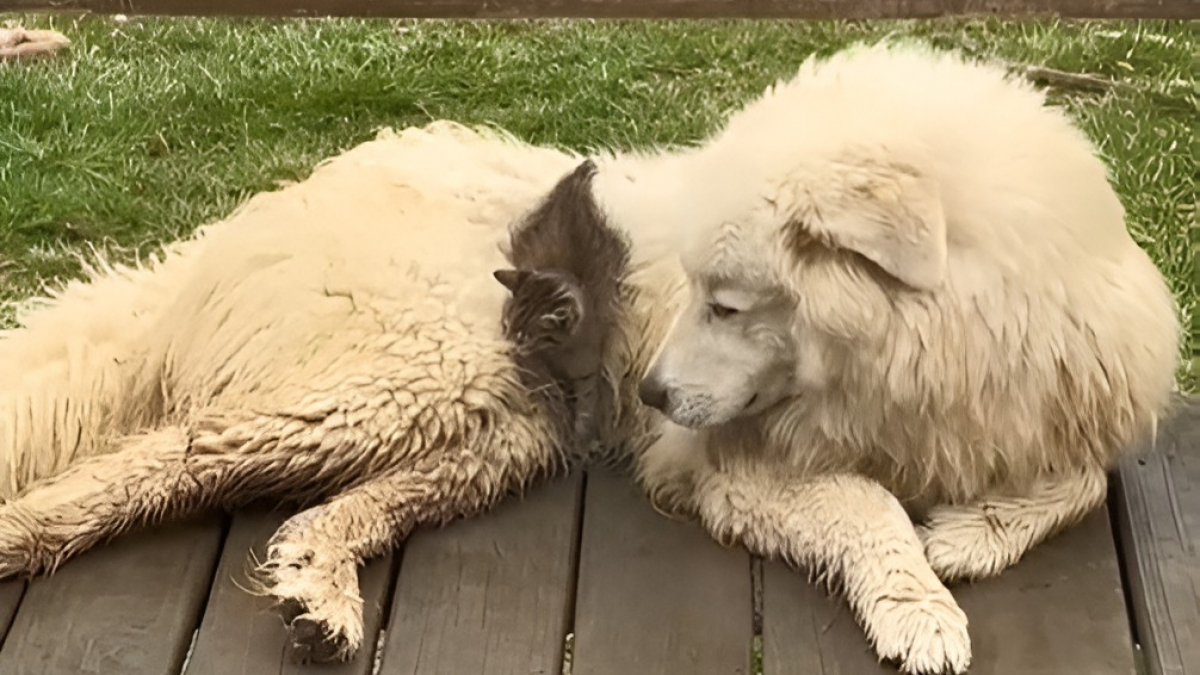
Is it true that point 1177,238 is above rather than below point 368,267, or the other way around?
below

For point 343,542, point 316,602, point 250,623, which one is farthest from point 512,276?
point 250,623

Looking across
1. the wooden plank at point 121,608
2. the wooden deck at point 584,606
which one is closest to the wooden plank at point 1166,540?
the wooden deck at point 584,606

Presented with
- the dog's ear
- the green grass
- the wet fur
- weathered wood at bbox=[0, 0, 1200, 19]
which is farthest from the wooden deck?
the green grass

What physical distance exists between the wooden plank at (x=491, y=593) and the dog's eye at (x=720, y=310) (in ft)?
2.26

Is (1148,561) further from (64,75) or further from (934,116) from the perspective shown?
(64,75)

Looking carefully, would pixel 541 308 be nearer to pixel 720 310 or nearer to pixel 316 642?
pixel 720 310

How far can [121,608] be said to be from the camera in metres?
2.76

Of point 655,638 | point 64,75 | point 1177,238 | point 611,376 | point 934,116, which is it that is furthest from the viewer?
point 64,75

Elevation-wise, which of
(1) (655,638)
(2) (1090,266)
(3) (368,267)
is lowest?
(1) (655,638)

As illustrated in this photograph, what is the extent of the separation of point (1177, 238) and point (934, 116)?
7.45 feet

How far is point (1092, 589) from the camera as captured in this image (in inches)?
109

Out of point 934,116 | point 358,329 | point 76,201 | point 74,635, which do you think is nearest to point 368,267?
point 358,329

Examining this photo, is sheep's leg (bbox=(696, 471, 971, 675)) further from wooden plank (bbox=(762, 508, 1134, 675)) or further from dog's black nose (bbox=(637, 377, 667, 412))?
dog's black nose (bbox=(637, 377, 667, 412))

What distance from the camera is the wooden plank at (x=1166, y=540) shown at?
2.66 metres
